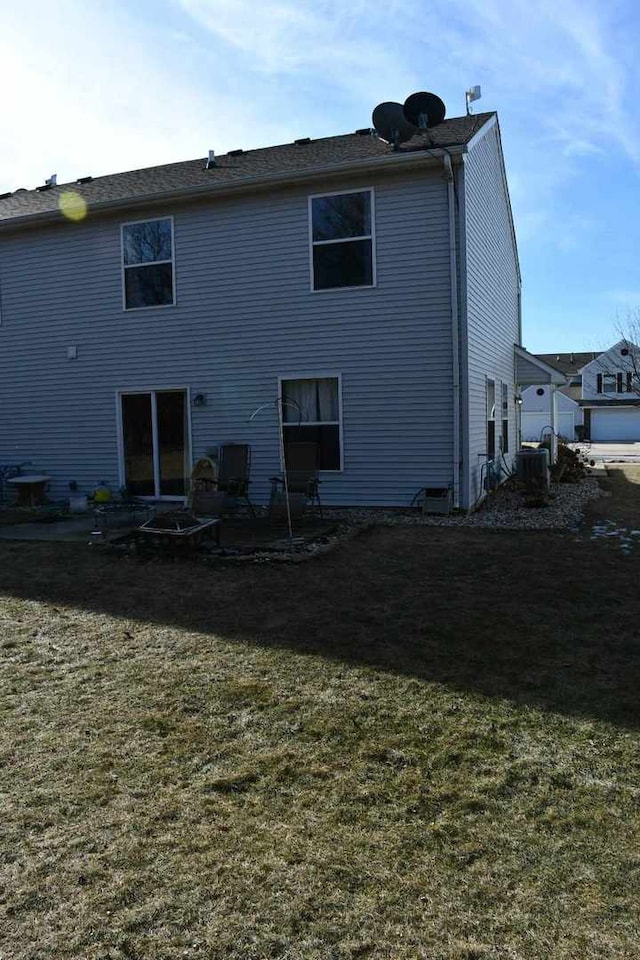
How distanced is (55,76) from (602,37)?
6920 mm

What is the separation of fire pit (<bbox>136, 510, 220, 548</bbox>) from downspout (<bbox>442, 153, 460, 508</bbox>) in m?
3.92

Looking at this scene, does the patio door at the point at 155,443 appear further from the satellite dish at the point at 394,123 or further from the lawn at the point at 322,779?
the lawn at the point at 322,779

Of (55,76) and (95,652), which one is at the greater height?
(55,76)

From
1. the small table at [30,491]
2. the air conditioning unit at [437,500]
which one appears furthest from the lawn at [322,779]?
the small table at [30,491]

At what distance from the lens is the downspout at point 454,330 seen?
9758 millimetres

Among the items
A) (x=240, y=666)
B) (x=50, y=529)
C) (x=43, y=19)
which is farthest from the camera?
(x=50, y=529)

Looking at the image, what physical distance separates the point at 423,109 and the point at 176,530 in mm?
7355

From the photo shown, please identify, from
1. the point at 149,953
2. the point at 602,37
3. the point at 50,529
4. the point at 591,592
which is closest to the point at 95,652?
the point at 149,953

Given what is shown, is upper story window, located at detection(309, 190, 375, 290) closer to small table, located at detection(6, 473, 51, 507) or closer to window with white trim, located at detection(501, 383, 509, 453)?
window with white trim, located at detection(501, 383, 509, 453)

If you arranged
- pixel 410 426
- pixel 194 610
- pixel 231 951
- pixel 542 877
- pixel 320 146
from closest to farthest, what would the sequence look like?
1. pixel 231 951
2. pixel 542 877
3. pixel 194 610
4. pixel 410 426
5. pixel 320 146

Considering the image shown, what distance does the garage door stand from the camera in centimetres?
4456

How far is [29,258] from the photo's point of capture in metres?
12.6

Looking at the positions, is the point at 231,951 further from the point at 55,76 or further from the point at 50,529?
the point at 55,76

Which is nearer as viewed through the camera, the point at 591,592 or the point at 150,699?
the point at 150,699
